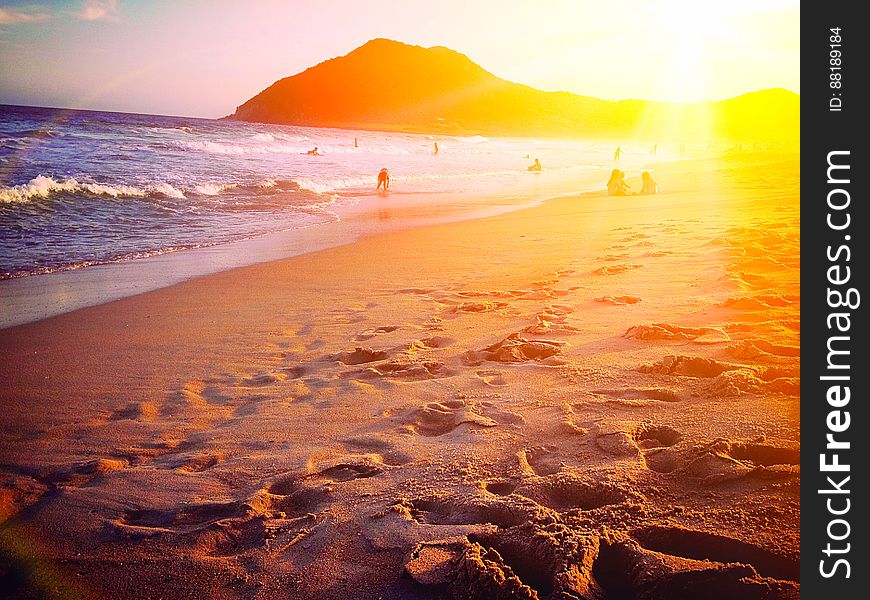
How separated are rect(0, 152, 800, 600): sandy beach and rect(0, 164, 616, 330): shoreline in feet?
2.35

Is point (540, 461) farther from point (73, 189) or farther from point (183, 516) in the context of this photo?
point (73, 189)

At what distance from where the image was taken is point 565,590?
1.51 m

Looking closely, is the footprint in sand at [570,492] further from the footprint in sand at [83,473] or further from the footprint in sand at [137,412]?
the footprint in sand at [137,412]

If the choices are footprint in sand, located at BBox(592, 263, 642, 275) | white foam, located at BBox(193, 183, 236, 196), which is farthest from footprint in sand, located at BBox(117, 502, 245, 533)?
white foam, located at BBox(193, 183, 236, 196)

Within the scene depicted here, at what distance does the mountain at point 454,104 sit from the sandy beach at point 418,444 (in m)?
109

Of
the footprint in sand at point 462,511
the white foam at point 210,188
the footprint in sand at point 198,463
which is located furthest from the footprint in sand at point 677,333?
the white foam at point 210,188

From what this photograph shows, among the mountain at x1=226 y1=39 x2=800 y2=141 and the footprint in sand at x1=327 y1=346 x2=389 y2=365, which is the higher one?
the mountain at x1=226 y1=39 x2=800 y2=141

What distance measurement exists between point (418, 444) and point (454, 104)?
157183 mm

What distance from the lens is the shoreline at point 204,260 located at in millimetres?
5727

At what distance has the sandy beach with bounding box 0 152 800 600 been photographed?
169 centimetres

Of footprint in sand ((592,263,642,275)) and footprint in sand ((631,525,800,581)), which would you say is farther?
footprint in sand ((592,263,642,275))

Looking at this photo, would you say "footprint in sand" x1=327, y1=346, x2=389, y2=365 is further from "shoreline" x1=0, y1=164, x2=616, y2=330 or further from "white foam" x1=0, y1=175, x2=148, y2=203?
"white foam" x1=0, y1=175, x2=148, y2=203

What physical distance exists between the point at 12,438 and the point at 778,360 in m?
4.46

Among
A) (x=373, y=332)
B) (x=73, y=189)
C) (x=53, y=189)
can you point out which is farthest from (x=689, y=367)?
(x=73, y=189)
